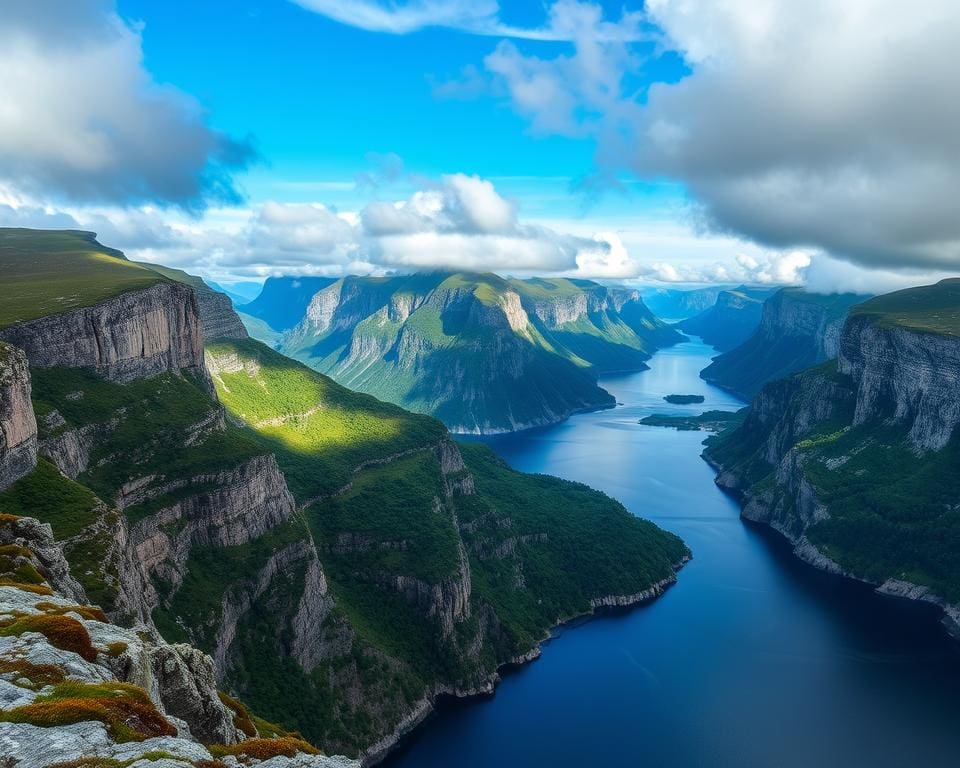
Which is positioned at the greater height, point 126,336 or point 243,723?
point 126,336

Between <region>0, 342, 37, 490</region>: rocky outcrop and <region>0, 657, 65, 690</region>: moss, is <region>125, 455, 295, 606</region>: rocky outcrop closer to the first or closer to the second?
<region>0, 342, 37, 490</region>: rocky outcrop

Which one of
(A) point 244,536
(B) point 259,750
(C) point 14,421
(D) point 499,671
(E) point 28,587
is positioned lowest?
(D) point 499,671

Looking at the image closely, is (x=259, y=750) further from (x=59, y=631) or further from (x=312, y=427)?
(x=312, y=427)

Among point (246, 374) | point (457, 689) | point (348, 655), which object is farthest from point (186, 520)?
point (246, 374)

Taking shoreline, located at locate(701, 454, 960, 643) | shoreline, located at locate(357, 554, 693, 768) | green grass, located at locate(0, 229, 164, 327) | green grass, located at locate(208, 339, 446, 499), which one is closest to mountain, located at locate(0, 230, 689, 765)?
shoreline, located at locate(357, 554, 693, 768)

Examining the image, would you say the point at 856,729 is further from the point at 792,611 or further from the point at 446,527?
the point at 446,527

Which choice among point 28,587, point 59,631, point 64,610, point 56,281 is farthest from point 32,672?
point 56,281
